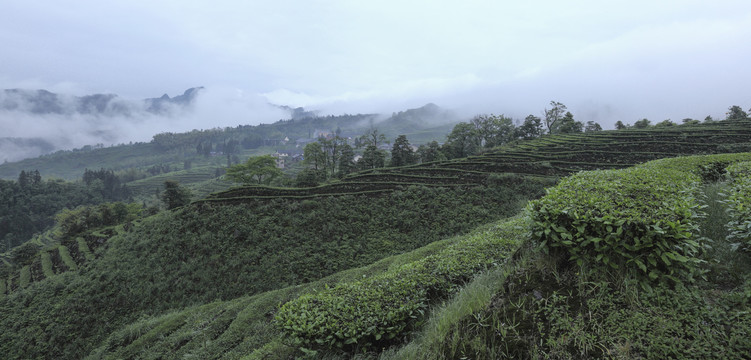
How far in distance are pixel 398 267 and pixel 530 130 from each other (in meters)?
50.9

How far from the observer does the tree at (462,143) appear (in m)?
44.2

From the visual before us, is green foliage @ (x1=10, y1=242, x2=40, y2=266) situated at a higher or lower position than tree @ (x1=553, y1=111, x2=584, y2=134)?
lower

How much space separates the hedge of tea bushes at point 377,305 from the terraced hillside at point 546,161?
54.1ft

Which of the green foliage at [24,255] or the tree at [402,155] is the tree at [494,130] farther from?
the green foliage at [24,255]

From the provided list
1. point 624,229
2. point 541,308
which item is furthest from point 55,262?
point 624,229

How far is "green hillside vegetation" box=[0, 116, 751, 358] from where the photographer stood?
2557mm

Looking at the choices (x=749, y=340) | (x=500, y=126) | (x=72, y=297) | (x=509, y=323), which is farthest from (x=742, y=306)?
(x=500, y=126)

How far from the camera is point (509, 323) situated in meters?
2.62

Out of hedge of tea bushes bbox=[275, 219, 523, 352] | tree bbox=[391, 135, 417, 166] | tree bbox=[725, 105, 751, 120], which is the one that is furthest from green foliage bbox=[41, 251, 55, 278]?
tree bbox=[725, 105, 751, 120]

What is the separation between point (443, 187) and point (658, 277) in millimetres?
19018

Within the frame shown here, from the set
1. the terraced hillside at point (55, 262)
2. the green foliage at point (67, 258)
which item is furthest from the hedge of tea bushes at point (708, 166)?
the green foliage at point (67, 258)

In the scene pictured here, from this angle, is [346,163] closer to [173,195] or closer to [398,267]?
[173,195]

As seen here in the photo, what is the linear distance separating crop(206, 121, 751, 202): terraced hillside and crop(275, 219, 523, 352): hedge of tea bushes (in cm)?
1650

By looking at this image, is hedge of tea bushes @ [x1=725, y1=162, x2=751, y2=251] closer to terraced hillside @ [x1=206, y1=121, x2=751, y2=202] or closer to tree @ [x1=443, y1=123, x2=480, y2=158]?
terraced hillside @ [x1=206, y1=121, x2=751, y2=202]
